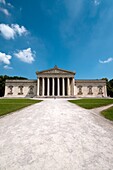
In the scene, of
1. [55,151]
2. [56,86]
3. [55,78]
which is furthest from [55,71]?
[55,151]

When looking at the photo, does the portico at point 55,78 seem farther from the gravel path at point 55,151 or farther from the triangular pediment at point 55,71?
the gravel path at point 55,151

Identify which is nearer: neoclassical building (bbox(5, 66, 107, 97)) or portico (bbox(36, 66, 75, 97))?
portico (bbox(36, 66, 75, 97))

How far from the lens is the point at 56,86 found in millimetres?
61969

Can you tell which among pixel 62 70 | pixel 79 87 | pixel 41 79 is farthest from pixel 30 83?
pixel 79 87

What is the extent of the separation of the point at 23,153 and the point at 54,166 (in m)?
1.26

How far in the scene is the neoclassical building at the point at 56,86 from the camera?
57.9 meters

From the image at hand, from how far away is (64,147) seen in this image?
4.35m

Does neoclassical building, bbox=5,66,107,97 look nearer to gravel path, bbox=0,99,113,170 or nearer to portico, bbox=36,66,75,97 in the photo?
portico, bbox=36,66,75,97

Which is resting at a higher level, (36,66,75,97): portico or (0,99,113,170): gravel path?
(36,66,75,97): portico

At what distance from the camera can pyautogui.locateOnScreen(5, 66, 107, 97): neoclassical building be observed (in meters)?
57.9

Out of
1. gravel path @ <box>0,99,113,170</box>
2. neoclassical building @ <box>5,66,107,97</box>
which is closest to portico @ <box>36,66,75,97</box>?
neoclassical building @ <box>5,66,107,97</box>

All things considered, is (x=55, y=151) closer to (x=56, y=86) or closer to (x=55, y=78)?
(x=55, y=78)

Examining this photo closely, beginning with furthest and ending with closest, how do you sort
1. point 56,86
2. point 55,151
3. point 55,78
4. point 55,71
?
1. point 56,86
2. point 55,78
3. point 55,71
4. point 55,151

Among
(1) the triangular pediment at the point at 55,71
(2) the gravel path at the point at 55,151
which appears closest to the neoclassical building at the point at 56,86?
(1) the triangular pediment at the point at 55,71
